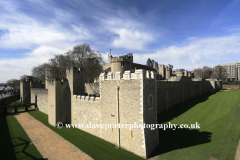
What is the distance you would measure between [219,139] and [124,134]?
898 cm

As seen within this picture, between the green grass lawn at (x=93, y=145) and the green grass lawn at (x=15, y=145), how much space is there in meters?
3.05

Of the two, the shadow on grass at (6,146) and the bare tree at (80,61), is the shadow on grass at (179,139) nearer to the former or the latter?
the shadow on grass at (6,146)

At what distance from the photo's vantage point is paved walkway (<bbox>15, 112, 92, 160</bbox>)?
1029 centimetres

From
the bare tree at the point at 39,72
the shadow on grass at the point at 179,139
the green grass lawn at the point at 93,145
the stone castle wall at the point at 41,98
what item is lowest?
the green grass lawn at the point at 93,145

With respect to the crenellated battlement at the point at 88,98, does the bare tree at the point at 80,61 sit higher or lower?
higher

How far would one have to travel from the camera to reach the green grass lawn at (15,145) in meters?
10.3

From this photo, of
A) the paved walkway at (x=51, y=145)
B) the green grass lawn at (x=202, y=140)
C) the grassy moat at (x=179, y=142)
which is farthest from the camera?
the paved walkway at (x=51, y=145)

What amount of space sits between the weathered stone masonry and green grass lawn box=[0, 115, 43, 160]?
12.4ft

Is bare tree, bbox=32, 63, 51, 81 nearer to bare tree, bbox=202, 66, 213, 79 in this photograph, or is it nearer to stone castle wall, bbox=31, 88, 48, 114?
stone castle wall, bbox=31, 88, 48, 114

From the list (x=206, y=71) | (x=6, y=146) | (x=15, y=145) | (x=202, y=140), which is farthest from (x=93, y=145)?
(x=206, y=71)

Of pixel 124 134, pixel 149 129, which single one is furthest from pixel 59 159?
pixel 149 129

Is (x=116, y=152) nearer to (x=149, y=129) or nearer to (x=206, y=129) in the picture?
(x=149, y=129)

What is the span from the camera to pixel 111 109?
456 inches

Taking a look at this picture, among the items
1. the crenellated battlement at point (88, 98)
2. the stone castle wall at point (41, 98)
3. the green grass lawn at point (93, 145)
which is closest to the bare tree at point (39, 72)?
the stone castle wall at point (41, 98)
